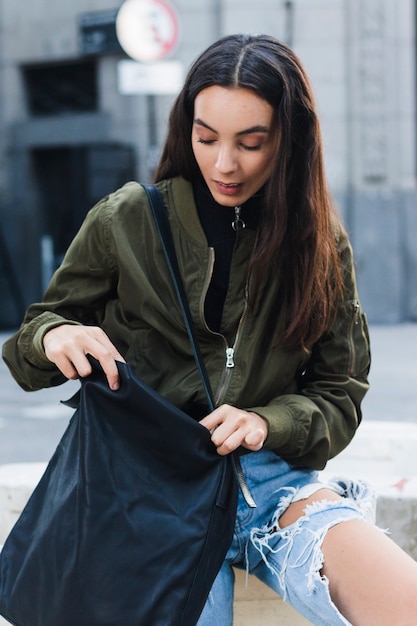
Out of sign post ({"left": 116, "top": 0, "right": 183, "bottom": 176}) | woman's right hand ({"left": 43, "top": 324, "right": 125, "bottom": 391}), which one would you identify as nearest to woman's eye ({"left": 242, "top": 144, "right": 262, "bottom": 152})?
woman's right hand ({"left": 43, "top": 324, "right": 125, "bottom": 391})

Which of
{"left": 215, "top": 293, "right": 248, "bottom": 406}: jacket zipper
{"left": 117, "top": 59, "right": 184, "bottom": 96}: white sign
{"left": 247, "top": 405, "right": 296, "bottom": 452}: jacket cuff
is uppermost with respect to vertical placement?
{"left": 117, "top": 59, "right": 184, "bottom": 96}: white sign

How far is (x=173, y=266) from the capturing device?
2055mm

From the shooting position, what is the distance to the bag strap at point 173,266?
200 centimetres

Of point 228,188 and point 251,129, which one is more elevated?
point 251,129

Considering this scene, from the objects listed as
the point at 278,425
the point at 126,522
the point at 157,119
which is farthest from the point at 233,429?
the point at 157,119

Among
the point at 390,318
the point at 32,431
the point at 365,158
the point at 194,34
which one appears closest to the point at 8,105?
the point at 194,34

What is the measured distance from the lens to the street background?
581cm

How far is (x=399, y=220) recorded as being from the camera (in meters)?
11.7

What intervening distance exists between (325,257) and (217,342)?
300 mm

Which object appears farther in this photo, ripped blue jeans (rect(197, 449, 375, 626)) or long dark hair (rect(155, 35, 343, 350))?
long dark hair (rect(155, 35, 343, 350))

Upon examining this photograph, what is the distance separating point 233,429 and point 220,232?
49 cm

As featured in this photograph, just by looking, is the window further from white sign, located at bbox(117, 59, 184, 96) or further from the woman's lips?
the woman's lips

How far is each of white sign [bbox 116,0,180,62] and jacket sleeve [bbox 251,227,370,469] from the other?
19.8 feet

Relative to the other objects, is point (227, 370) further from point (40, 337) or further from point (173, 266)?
point (40, 337)
